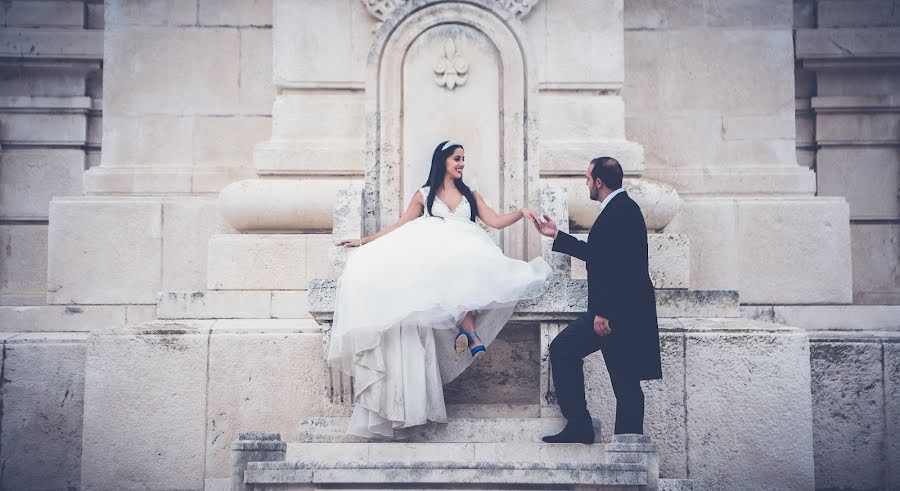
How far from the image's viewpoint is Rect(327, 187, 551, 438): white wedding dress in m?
7.00

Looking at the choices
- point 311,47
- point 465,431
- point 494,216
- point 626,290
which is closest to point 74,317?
point 311,47

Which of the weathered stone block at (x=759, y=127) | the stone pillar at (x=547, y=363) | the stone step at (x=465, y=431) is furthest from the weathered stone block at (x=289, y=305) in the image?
the weathered stone block at (x=759, y=127)

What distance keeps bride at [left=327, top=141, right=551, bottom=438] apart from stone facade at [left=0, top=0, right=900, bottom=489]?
0.73 feet

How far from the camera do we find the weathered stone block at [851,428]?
8.55 metres

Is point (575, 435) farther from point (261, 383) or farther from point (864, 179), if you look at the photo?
point (864, 179)

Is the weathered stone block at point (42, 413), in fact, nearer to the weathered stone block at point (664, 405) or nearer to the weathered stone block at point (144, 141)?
the weathered stone block at point (144, 141)

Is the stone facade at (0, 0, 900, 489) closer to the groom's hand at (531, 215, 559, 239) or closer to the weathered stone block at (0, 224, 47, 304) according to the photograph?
the weathered stone block at (0, 224, 47, 304)

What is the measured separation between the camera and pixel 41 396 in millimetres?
8719

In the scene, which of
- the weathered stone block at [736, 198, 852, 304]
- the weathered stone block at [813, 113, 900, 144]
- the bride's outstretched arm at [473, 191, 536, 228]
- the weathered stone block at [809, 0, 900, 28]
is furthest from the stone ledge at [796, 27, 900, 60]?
the bride's outstretched arm at [473, 191, 536, 228]

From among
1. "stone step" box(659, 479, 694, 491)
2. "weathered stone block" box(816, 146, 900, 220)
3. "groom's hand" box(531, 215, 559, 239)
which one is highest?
"weathered stone block" box(816, 146, 900, 220)

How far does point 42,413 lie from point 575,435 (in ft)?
14.1

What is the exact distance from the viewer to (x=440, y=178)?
7.88 metres

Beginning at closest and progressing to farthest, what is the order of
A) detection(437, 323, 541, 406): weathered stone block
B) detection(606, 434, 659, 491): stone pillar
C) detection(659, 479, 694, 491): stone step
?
detection(606, 434, 659, 491): stone pillar
detection(659, 479, 694, 491): stone step
detection(437, 323, 541, 406): weathered stone block

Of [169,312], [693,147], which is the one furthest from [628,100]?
[169,312]
